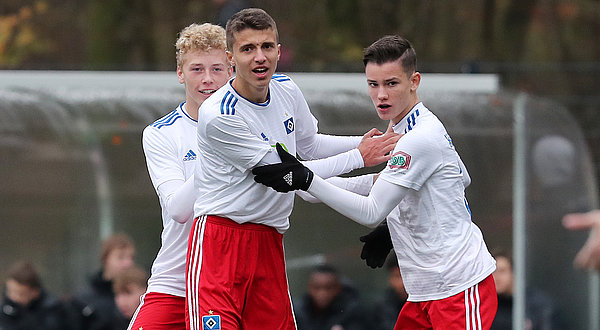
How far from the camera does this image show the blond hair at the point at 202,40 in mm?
5172

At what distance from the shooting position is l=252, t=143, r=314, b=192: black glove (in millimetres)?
4543

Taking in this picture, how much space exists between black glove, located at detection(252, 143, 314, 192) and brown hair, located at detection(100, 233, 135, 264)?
408 cm

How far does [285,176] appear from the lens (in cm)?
454

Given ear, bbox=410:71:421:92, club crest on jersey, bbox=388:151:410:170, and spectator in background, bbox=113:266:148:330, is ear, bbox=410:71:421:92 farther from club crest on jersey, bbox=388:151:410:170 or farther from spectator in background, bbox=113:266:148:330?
spectator in background, bbox=113:266:148:330

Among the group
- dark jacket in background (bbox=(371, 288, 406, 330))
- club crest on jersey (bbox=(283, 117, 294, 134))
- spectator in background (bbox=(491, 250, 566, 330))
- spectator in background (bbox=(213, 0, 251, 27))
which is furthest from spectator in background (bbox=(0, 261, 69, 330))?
club crest on jersey (bbox=(283, 117, 294, 134))

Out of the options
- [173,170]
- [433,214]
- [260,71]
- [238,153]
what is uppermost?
[260,71]

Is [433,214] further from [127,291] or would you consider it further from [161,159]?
[127,291]

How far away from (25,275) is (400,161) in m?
4.64

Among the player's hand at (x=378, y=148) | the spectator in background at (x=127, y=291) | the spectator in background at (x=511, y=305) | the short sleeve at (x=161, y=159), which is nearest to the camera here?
the player's hand at (x=378, y=148)

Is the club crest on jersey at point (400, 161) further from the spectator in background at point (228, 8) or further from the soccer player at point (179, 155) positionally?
the spectator in background at point (228, 8)

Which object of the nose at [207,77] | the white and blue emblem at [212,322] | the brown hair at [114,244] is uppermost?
the nose at [207,77]

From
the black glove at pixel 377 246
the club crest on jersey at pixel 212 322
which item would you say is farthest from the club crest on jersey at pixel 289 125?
the club crest on jersey at pixel 212 322

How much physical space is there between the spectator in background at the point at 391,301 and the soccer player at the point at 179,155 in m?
3.30

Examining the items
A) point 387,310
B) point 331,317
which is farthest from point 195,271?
point 387,310
